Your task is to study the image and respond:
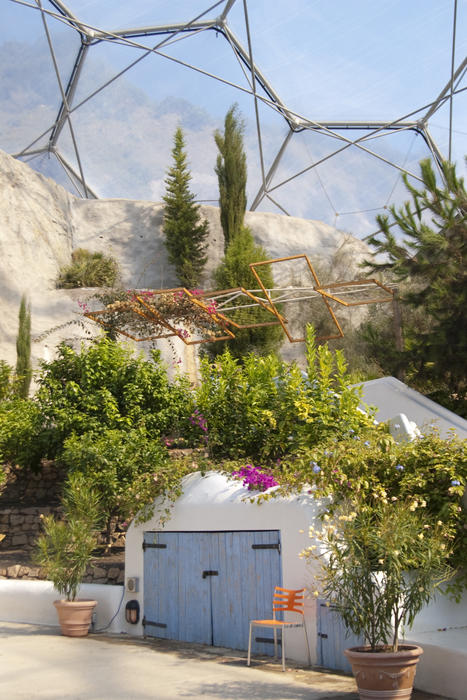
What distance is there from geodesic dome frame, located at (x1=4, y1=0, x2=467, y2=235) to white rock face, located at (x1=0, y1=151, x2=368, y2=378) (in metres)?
2.05

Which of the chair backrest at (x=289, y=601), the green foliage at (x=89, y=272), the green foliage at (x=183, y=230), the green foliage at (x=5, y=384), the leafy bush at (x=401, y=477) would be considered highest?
the green foliage at (x=183, y=230)

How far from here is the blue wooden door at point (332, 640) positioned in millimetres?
7203

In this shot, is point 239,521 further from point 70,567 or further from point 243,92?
point 243,92

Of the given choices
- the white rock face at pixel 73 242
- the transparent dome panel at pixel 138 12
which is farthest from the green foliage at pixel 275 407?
the transparent dome panel at pixel 138 12

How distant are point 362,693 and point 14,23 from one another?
2726cm

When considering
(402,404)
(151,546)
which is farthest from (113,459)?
(402,404)

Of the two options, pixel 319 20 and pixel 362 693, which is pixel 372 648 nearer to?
pixel 362 693

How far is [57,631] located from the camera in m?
9.80

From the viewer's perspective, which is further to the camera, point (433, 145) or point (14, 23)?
point (433, 145)

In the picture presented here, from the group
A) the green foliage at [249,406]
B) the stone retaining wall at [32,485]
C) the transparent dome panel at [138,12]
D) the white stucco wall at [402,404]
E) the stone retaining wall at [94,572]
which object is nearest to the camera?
the green foliage at [249,406]

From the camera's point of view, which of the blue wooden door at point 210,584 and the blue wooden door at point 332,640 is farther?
the blue wooden door at point 210,584

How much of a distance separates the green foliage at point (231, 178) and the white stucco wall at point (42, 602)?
57.5 feet

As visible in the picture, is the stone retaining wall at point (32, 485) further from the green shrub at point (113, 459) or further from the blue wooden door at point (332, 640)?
the blue wooden door at point (332, 640)

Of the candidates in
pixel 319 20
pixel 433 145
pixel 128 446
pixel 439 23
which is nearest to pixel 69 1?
pixel 319 20
